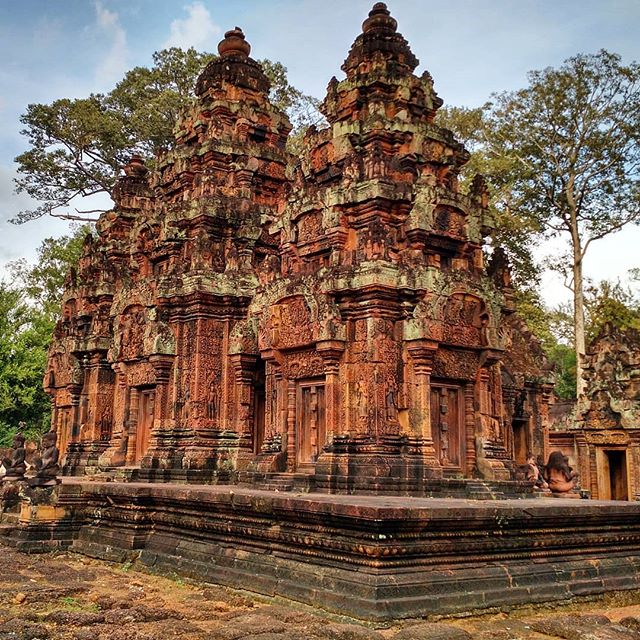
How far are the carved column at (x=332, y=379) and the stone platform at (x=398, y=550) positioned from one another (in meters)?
2.16

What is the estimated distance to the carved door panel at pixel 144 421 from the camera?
14860mm

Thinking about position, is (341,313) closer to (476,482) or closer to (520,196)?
(476,482)

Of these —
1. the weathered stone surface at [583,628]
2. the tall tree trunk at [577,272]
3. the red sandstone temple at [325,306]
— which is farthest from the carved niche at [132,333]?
the tall tree trunk at [577,272]

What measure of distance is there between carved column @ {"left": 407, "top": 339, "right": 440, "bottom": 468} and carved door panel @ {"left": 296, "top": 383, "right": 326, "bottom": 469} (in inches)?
55.8

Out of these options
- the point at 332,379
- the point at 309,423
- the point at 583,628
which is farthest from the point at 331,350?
the point at 583,628

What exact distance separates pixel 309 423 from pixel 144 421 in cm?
527

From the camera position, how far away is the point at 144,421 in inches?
592

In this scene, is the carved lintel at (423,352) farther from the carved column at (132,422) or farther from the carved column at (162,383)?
the carved column at (132,422)

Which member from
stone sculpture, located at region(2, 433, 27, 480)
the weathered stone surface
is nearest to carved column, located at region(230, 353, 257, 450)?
stone sculpture, located at region(2, 433, 27, 480)

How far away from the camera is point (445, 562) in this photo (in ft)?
21.9

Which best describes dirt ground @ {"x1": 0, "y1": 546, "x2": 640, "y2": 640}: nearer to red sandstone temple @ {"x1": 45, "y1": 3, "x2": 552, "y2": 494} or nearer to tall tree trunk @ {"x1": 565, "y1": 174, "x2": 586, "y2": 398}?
red sandstone temple @ {"x1": 45, "y1": 3, "x2": 552, "y2": 494}

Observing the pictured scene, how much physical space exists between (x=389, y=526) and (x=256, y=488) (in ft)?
15.4

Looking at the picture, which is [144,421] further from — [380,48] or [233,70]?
[380,48]

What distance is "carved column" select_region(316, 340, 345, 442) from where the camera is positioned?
1020 cm
